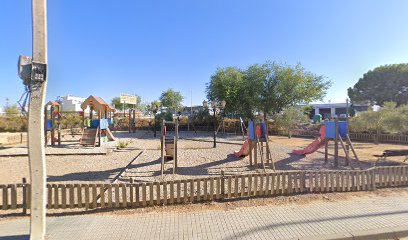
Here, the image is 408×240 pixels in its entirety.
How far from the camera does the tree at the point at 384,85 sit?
38.9 metres

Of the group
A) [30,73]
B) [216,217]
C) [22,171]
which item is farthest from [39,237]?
[22,171]

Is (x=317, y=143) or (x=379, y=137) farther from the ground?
(x=317, y=143)

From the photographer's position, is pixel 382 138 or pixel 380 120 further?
pixel 382 138

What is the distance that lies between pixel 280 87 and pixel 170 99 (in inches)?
1624

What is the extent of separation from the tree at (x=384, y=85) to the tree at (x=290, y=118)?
2532 centimetres

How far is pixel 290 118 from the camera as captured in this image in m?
24.2

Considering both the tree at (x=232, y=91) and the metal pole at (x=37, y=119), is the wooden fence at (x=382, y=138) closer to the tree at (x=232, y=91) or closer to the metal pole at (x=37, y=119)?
the tree at (x=232, y=91)

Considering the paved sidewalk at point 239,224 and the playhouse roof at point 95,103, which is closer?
the paved sidewalk at point 239,224

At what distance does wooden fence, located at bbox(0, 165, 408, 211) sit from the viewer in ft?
15.4

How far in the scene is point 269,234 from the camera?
12.2 feet

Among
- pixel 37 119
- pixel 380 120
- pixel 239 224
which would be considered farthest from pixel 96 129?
pixel 380 120

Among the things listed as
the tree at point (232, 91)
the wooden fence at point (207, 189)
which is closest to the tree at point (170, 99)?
the tree at point (232, 91)

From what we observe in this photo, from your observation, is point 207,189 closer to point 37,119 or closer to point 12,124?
point 37,119

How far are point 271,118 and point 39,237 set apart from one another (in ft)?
90.7
